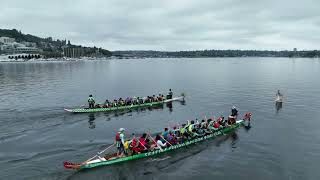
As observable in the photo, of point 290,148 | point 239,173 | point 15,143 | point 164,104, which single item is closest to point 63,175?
point 15,143

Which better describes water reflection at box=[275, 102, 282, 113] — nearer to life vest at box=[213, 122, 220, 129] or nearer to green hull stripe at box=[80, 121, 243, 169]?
green hull stripe at box=[80, 121, 243, 169]

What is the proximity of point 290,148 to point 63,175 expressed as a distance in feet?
72.7

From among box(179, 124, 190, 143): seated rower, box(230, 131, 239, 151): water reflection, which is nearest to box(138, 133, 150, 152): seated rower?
box(179, 124, 190, 143): seated rower

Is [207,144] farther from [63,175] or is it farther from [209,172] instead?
[63,175]

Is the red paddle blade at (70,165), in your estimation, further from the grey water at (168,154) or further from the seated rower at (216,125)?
the seated rower at (216,125)

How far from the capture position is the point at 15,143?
33188mm

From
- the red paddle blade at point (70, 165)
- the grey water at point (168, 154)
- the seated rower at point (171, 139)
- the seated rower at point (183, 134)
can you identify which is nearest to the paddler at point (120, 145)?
the grey water at point (168, 154)

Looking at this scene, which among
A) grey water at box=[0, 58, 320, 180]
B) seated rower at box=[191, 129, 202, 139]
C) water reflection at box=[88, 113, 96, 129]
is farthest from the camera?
water reflection at box=[88, 113, 96, 129]

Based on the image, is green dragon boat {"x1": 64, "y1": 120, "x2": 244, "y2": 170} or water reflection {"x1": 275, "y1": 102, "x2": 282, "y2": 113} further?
water reflection {"x1": 275, "y1": 102, "x2": 282, "y2": 113}

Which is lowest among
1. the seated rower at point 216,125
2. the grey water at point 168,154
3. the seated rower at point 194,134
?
the grey water at point 168,154

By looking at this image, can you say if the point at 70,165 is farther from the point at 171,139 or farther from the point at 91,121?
the point at 91,121

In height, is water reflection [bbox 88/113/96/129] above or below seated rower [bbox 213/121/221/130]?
below

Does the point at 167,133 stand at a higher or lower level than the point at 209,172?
higher

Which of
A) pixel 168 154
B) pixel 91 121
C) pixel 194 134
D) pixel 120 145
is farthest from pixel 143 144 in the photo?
pixel 91 121
